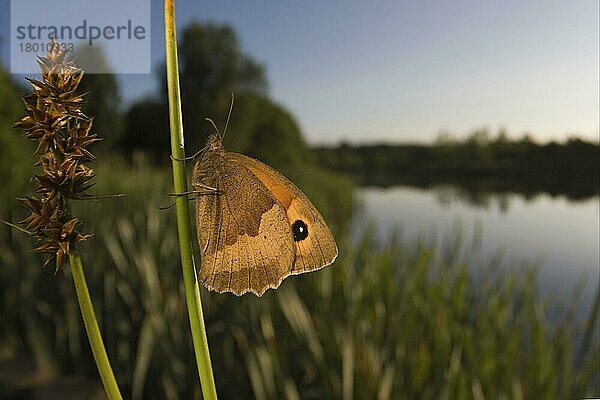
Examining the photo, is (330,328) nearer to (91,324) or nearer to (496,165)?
(91,324)

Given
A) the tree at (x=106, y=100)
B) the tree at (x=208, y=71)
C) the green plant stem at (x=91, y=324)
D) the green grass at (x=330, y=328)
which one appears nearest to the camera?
the green plant stem at (x=91, y=324)

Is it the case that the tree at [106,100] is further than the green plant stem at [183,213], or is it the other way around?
the tree at [106,100]

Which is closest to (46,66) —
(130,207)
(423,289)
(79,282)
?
(79,282)

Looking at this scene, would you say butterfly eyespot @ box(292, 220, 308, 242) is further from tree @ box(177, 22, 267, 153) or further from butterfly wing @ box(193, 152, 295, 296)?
tree @ box(177, 22, 267, 153)

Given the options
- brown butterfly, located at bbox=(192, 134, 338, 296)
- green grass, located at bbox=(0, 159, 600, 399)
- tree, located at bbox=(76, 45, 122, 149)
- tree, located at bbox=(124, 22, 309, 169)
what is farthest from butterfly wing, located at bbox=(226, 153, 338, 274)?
tree, located at bbox=(76, 45, 122, 149)

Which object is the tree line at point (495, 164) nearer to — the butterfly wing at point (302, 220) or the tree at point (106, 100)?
the tree at point (106, 100)

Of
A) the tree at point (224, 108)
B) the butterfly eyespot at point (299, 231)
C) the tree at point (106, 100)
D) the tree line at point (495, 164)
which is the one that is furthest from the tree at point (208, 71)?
the butterfly eyespot at point (299, 231)

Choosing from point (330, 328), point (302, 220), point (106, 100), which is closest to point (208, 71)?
point (106, 100)
